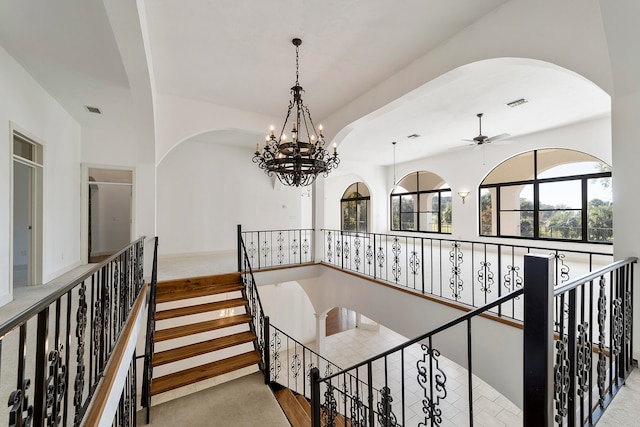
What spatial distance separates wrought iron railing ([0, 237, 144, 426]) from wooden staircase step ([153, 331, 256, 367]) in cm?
97

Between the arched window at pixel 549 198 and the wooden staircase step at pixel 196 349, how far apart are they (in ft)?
23.7

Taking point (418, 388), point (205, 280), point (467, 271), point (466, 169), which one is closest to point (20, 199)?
point (205, 280)

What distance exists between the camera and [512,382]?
9.39 feet

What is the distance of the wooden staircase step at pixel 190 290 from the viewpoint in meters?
4.58

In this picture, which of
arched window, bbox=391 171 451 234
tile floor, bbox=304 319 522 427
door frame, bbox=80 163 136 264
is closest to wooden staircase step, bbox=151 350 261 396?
tile floor, bbox=304 319 522 427

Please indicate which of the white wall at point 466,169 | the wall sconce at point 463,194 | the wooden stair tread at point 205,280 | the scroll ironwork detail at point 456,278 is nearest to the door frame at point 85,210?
the wooden stair tread at point 205,280

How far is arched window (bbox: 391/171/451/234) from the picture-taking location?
932 centimetres

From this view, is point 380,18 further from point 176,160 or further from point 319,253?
point 176,160

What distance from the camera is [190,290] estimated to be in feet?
15.8

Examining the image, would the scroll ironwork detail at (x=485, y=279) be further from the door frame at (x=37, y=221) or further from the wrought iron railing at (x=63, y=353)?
the door frame at (x=37, y=221)

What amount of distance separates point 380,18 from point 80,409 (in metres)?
3.90

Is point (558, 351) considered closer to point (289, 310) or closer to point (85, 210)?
point (85, 210)

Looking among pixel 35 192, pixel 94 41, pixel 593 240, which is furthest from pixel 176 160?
pixel 593 240

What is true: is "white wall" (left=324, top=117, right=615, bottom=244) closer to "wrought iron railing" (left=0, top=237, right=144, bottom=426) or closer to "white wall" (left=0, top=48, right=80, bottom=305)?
"white wall" (left=0, top=48, right=80, bottom=305)
